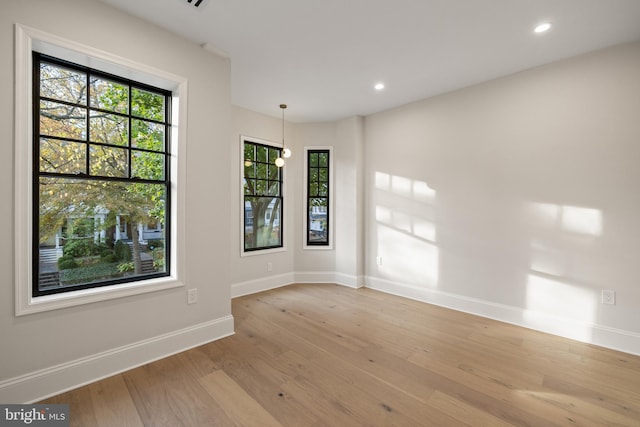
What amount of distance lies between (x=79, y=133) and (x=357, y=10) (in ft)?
7.69

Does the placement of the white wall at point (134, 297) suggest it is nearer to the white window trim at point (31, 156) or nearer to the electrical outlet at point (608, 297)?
the white window trim at point (31, 156)

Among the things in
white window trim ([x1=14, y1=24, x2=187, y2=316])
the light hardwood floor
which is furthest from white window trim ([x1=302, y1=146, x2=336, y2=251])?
white window trim ([x1=14, y1=24, x2=187, y2=316])

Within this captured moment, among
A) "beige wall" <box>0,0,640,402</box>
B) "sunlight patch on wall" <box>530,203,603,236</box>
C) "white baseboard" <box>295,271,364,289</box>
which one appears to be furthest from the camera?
"white baseboard" <box>295,271,364,289</box>

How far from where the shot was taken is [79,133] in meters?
2.15

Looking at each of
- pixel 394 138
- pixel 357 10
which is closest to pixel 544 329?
pixel 394 138

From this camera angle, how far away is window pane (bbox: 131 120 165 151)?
244 cm

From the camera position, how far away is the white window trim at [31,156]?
1788mm

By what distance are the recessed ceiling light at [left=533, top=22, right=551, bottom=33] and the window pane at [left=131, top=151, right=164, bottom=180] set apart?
11.2ft

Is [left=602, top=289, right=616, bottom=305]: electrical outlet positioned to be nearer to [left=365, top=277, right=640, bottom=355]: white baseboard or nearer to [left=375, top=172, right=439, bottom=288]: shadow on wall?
[left=365, top=277, right=640, bottom=355]: white baseboard

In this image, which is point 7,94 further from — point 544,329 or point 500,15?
point 544,329

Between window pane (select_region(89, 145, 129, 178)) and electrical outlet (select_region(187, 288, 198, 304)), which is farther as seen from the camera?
electrical outlet (select_region(187, 288, 198, 304))

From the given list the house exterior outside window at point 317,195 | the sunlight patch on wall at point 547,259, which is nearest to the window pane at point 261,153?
the house exterior outside window at point 317,195

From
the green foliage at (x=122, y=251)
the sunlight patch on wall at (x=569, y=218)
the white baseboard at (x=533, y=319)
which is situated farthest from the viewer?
the sunlight patch on wall at (x=569, y=218)
